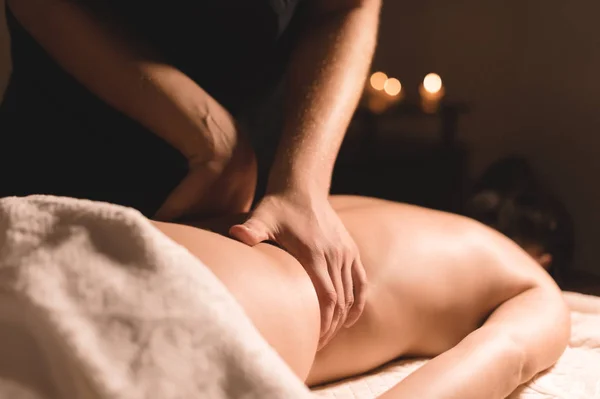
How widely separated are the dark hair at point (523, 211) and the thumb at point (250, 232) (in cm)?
124

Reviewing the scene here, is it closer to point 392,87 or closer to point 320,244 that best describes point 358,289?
point 320,244

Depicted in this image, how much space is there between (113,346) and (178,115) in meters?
0.49

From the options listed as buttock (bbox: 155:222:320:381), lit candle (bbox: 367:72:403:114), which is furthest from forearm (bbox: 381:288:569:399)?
lit candle (bbox: 367:72:403:114)

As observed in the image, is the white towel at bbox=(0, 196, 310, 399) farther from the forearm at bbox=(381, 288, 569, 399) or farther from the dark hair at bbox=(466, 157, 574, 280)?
the dark hair at bbox=(466, 157, 574, 280)

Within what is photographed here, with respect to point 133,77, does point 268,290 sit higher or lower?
lower

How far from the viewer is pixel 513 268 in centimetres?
96

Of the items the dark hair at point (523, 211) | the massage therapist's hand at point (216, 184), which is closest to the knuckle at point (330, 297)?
the massage therapist's hand at point (216, 184)

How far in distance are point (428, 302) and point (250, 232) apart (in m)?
0.31

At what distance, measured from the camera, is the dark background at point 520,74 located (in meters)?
2.17

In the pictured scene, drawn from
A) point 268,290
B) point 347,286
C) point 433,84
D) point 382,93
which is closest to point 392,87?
point 382,93

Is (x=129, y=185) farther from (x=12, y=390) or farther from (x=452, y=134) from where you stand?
(x=452, y=134)

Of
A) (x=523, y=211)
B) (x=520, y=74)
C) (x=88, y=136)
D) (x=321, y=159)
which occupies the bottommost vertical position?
(x=523, y=211)

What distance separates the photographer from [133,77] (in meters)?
0.91

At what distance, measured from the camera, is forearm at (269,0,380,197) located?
35.0 inches
